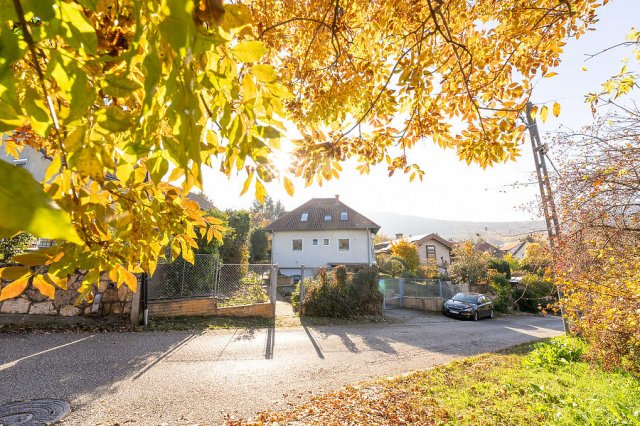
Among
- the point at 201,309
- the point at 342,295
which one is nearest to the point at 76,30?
the point at 201,309

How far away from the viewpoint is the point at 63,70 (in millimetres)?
797

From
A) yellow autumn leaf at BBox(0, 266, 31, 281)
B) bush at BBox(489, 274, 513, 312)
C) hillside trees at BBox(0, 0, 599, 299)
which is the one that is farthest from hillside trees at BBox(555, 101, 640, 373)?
bush at BBox(489, 274, 513, 312)

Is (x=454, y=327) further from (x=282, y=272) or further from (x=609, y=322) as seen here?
(x=282, y=272)

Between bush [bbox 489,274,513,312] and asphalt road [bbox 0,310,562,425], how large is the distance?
426 inches

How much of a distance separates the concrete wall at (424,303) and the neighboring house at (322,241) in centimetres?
710

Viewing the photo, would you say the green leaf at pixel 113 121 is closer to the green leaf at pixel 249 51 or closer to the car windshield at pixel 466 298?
the green leaf at pixel 249 51

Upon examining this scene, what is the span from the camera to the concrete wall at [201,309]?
9.93 meters

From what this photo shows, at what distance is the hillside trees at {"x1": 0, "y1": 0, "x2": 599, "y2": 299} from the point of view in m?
0.71

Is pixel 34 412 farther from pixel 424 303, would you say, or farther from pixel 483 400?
pixel 424 303

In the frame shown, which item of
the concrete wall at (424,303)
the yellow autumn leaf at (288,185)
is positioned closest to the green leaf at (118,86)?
the yellow autumn leaf at (288,185)

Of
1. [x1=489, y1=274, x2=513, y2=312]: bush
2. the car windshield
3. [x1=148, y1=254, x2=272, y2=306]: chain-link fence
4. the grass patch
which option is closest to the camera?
the grass patch

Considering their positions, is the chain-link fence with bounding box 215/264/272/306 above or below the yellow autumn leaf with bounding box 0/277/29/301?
below

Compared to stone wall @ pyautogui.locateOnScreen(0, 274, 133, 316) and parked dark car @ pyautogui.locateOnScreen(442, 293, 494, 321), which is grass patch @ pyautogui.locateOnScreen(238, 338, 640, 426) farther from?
parked dark car @ pyautogui.locateOnScreen(442, 293, 494, 321)

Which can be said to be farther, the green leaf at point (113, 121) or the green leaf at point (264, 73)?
the green leaf at point (264, 73)
